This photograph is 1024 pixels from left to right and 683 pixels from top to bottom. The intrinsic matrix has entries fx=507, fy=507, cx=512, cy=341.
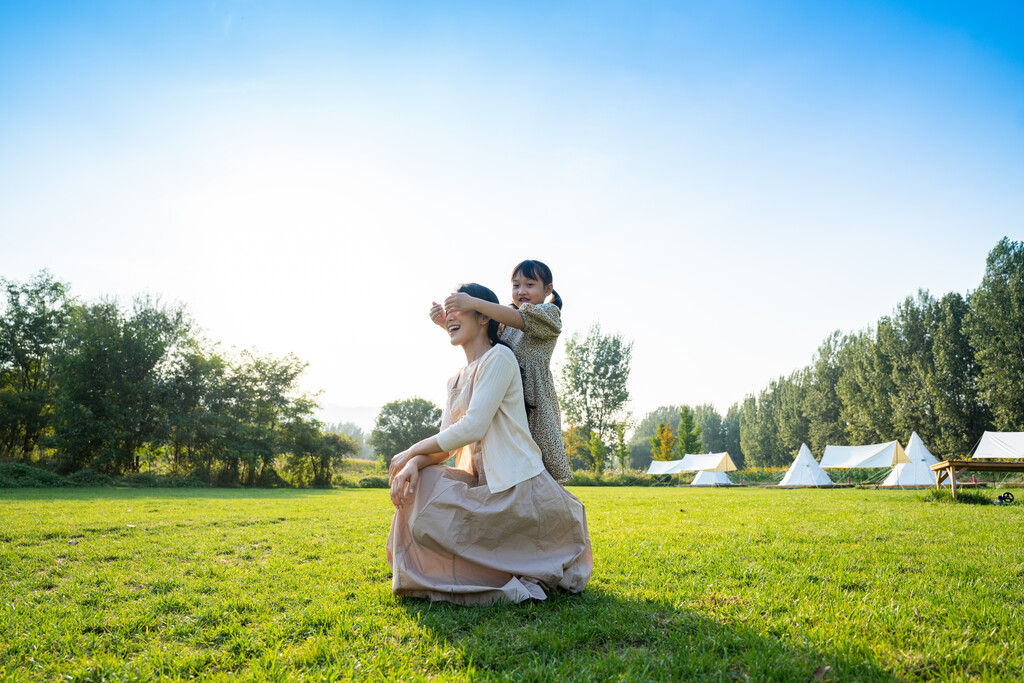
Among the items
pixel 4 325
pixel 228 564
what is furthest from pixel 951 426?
pixel 4 325

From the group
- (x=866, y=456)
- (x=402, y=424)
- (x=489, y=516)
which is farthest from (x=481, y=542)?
(x=402, y=424)

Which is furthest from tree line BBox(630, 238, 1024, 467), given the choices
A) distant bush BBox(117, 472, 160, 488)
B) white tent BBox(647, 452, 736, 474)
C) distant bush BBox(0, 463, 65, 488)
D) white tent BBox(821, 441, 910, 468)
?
distant bush BBox(0, 463, 65, 488)

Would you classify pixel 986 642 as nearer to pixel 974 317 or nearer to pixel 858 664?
pixel 858 664

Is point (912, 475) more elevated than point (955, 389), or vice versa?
point (955, 389)

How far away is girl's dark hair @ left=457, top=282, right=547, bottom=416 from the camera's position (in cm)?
314

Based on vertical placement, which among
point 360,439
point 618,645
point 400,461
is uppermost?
point 400,461

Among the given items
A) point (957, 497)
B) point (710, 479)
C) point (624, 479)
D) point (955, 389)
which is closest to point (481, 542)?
point (957, 497)

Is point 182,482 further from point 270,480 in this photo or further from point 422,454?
point 422,454

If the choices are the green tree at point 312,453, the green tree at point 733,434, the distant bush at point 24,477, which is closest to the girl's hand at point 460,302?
the distant bush at point 24,477

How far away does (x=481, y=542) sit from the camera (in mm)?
2799

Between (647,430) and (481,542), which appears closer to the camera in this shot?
(481,542)

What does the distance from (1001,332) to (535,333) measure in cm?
3693

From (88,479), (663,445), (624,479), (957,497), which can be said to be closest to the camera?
(957,497)

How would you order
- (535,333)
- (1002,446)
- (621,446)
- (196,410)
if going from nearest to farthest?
1. (535,333)
2. (1002,446)
3. (196,410)
4. (621,446)
